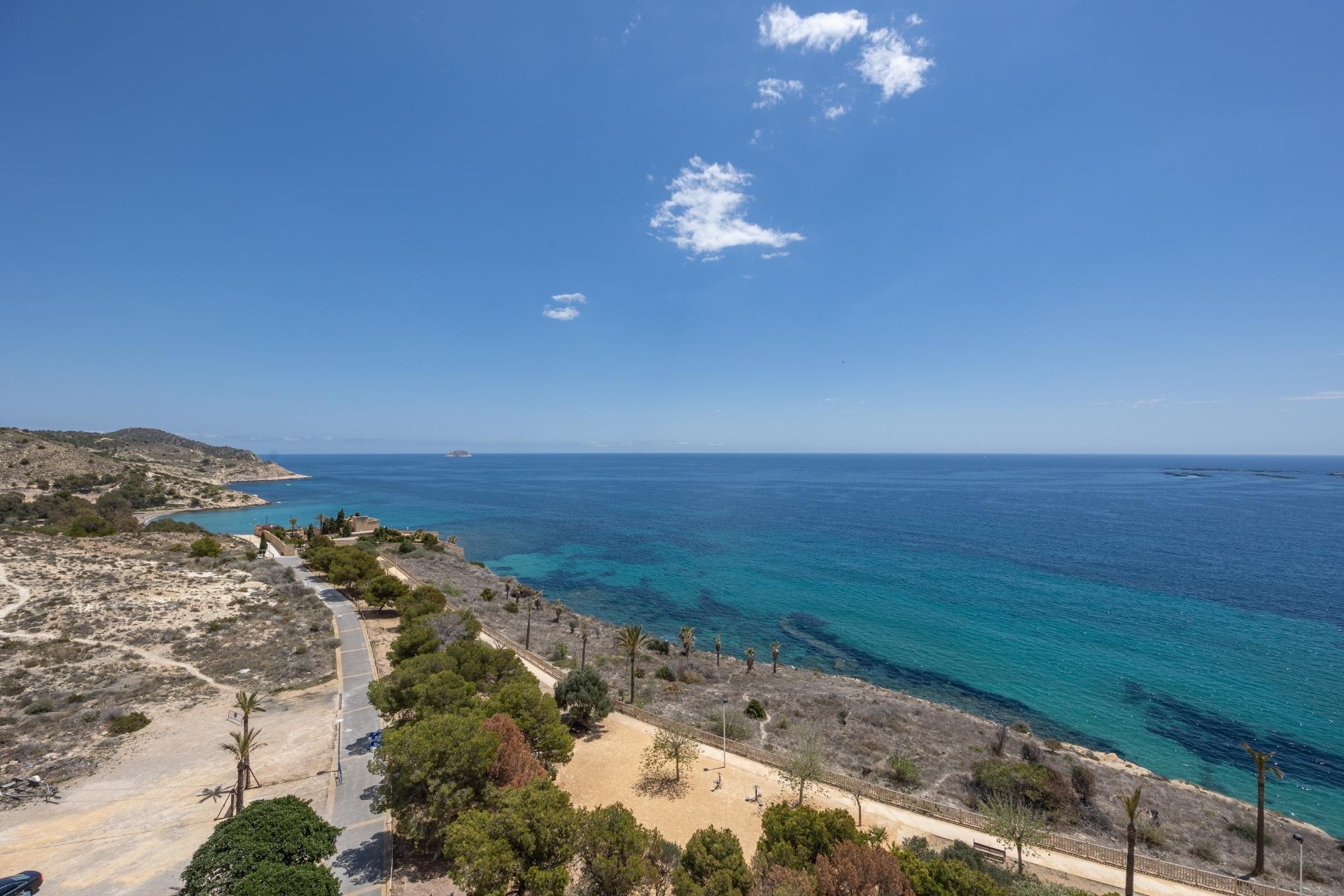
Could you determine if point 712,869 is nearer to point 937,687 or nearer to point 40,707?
point 937,687

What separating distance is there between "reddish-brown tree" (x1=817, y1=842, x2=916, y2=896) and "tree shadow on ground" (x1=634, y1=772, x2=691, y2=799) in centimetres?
1009

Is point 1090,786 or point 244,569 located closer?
point 1090,786

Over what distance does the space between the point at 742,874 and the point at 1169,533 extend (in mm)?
118713

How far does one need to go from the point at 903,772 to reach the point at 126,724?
39.3m

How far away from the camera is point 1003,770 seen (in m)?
24.7

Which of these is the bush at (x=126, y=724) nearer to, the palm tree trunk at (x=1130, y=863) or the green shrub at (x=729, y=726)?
the green shrub at (x=729, y=726)

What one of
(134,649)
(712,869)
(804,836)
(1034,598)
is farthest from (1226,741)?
(134,649)

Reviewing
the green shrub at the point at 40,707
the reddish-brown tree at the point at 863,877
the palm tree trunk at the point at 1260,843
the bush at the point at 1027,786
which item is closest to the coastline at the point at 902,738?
the palm tree trunk at the point at 1260,843

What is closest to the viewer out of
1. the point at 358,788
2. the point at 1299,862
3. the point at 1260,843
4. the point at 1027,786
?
the point at 1299,862

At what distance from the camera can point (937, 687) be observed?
40.5 meters

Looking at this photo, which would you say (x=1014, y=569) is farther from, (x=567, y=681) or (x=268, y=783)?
(x=268, y=783)

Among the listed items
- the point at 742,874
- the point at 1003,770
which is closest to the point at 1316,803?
the point at 1003,770

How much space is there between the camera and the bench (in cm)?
1902

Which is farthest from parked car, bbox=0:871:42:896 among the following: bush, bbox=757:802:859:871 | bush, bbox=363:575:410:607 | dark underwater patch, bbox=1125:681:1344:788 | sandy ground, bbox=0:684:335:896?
dark underwater patch, bbox=1125:681:1344:788
